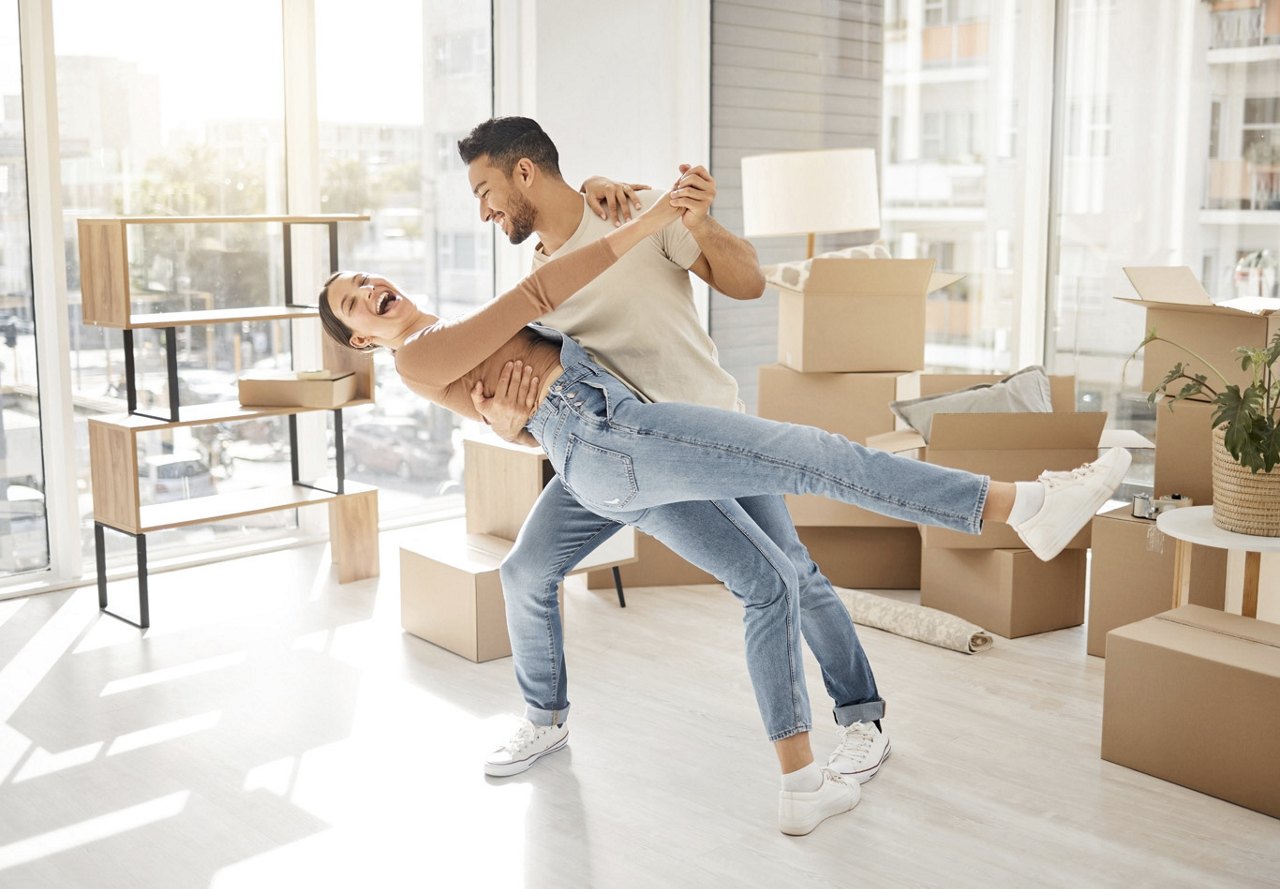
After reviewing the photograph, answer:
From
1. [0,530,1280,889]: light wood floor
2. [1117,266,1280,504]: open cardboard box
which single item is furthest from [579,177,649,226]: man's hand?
[1117,266,1280,504]: open cardboard box

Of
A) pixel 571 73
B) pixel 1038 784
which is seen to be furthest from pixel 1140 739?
pixel 571 73

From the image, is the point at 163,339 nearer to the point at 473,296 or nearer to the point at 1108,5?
the point at 473,296

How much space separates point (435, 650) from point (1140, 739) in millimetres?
1876

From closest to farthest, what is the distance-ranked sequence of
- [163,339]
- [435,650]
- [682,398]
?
1. [682,398]
2. [435,650]
3. [163,339]

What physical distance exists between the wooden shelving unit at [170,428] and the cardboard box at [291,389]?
0.03 meters

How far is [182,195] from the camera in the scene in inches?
175

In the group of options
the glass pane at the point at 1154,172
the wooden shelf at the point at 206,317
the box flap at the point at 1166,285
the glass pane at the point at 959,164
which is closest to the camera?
the box flap at the point at 1166,285

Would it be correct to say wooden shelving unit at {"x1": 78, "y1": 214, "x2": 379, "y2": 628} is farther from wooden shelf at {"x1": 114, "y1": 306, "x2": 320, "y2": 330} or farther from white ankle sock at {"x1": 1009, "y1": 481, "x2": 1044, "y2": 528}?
white ankle sock at {"x1": 1009, "y1": 481, "x2": 1044, "y2": 528}

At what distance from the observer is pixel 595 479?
7.49ft

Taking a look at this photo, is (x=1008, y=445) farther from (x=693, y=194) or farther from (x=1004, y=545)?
(x=693, y=194)

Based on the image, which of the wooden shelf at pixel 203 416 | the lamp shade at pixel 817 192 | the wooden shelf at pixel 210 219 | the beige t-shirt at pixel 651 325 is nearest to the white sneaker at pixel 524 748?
the beige t-shirt at pixel 651 325

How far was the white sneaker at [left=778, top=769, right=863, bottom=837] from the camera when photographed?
7.92ft

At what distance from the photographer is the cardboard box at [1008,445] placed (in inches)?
139

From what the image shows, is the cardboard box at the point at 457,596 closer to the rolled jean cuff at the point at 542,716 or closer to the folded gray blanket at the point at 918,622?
the rolled jean cuff at the point at 542,716
